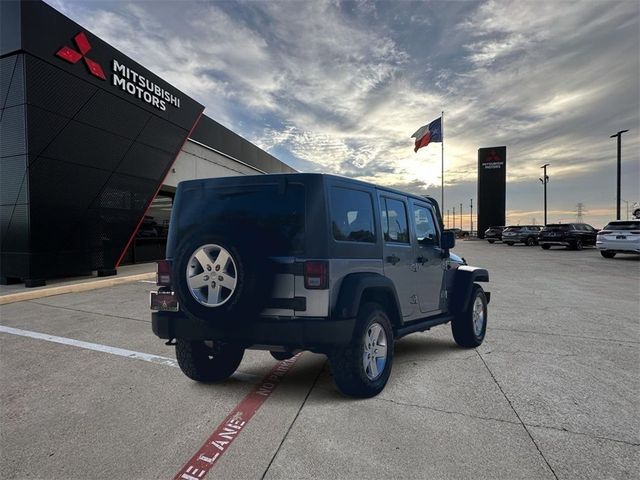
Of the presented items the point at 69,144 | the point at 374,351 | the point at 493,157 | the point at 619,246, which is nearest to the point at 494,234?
the point at 493,157

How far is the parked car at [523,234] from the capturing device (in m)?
31.2

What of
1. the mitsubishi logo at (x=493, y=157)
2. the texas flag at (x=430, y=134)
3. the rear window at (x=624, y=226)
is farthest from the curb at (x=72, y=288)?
the mitsubishi logo at (x=493, y=157)

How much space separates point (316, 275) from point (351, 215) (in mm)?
776

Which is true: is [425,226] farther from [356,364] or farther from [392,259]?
[356,364]

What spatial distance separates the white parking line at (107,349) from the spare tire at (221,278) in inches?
53.1

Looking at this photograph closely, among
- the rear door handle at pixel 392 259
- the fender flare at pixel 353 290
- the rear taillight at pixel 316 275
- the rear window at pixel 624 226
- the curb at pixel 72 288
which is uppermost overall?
the rear window at pixel 624 226

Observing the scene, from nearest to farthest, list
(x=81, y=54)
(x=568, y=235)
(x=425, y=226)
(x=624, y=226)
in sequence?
Result: (x=425, y=226)
(x=81, y=54)
(x=624, y=226)
(x=568, y=235)

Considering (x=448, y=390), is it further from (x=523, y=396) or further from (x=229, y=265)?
(x=229, y=265)

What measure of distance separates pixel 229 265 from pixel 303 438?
1388 mm

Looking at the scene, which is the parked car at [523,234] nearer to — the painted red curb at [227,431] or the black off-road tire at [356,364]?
the painted red curb at [227,431]

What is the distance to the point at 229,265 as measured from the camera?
10.3 feet

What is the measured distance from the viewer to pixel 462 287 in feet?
17.6

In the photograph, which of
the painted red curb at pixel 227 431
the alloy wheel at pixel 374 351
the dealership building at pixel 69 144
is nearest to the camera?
the painted red curb at pixel 227 431

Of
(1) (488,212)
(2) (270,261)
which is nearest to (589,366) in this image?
(2) (270,261)
